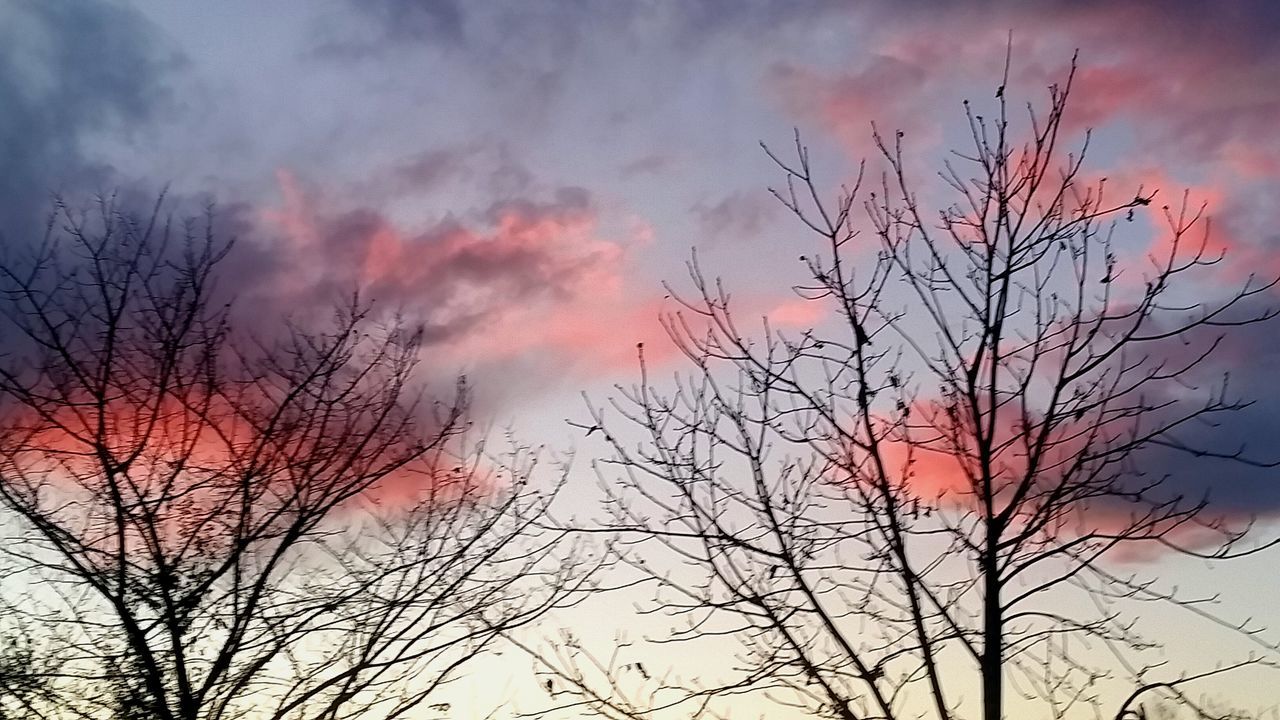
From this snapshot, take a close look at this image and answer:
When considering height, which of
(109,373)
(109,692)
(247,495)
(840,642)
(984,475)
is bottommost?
(840,642)

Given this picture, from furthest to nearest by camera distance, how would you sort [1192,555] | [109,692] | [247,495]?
[247,495]
[109,692]
[1192,555]

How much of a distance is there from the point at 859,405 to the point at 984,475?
879mm

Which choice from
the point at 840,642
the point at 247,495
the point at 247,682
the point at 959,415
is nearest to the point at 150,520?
the point at 247,495

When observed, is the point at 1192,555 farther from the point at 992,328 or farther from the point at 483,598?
the point at 483,598

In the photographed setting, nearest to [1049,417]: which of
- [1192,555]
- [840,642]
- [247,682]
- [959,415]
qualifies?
[959,415]

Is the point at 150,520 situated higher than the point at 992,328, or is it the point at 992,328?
the point at 150,520

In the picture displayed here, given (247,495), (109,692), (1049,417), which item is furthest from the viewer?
(247,495)

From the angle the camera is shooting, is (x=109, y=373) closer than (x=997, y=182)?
No

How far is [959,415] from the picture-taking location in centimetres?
718

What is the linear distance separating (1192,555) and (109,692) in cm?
834

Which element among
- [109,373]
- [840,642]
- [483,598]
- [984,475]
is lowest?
[840,642]

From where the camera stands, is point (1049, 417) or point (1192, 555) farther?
point (1049, 417)

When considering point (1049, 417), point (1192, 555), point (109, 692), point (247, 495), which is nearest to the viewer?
point (1192, 555)

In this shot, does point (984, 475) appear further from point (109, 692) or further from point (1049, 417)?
point (109, 692)
